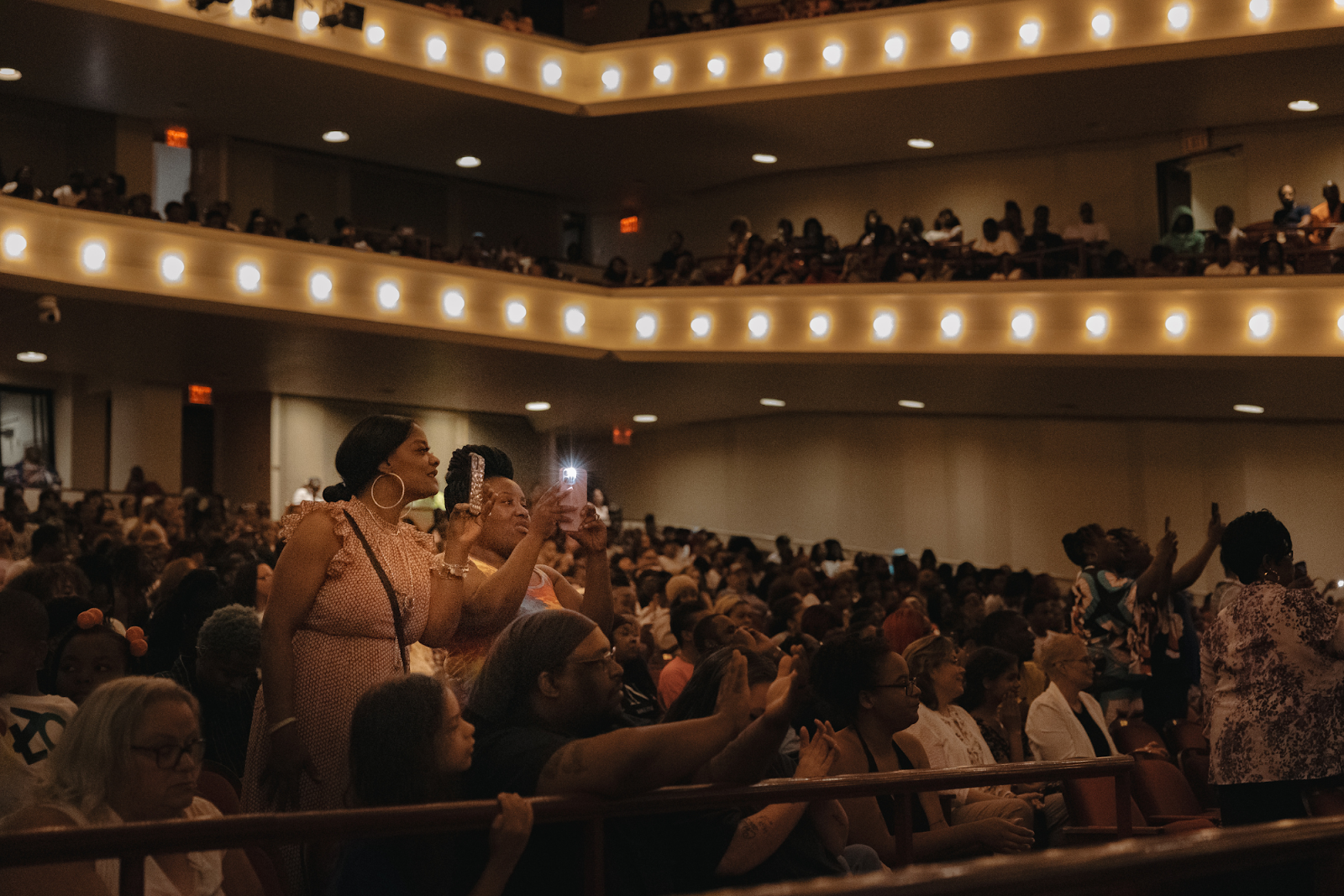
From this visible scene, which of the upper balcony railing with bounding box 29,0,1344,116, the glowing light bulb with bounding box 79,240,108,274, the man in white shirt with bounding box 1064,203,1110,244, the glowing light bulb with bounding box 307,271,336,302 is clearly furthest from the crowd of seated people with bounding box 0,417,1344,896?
the man in white shirt with bounding box 1064,203,1110,244

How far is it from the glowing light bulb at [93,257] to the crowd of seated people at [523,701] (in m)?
7.63

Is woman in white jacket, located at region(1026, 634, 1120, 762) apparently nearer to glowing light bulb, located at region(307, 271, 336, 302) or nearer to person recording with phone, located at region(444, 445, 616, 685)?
person recording with phone, located at region(444, 445, 616, 685)

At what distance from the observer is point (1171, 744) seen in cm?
618

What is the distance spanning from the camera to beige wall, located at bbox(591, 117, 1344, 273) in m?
16.1

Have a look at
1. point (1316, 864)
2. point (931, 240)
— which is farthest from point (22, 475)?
point (1316, 864)

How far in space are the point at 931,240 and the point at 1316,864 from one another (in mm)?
14350

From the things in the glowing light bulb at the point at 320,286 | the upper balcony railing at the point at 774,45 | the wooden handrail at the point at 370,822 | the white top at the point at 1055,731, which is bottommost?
the white top at the point at 1055,731

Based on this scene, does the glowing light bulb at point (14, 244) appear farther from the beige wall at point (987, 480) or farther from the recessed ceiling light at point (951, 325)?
the beige wall at point (987, 480)

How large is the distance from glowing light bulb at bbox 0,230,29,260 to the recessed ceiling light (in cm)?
839

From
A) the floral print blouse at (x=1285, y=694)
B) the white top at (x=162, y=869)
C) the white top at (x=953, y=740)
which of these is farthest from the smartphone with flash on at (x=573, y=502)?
the floral print blouse at (x=1285, y=694)

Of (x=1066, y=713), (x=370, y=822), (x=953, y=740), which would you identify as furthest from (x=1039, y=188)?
(x=370, y=822)

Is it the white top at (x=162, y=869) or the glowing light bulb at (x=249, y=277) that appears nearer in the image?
the white top at (x=162, y=869)

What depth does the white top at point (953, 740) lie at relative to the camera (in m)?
4.76

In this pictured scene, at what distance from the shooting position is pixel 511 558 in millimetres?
3580
